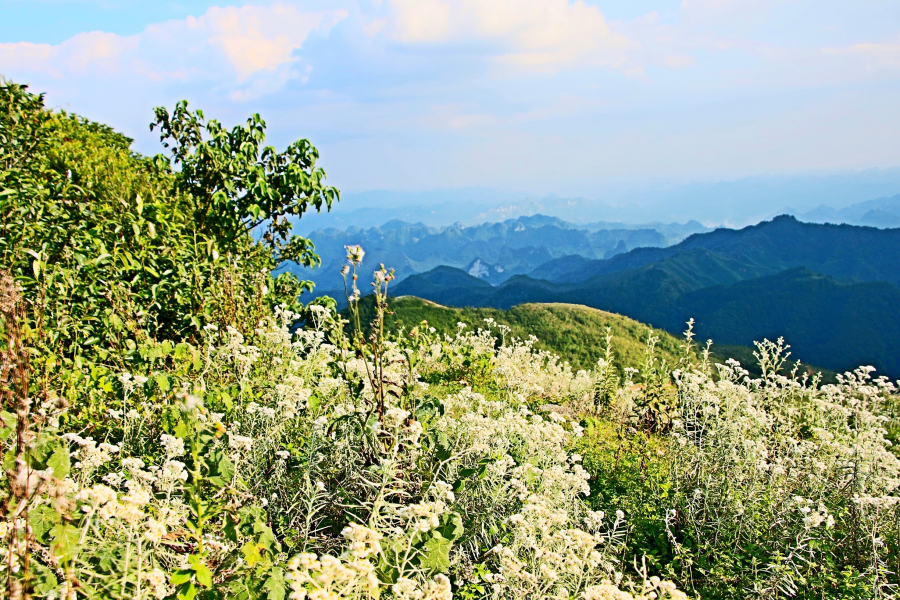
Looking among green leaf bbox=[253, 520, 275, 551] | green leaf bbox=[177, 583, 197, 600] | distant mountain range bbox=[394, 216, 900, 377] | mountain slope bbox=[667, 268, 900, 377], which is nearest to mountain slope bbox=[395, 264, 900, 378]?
mountain slope bbox=[667, 268, 900, 377]

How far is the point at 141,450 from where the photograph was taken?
3.83 meters

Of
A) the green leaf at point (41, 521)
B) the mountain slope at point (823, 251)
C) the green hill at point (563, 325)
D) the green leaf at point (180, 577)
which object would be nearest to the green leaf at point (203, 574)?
the green leaf at point (180, 577)

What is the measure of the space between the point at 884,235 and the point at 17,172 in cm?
22737

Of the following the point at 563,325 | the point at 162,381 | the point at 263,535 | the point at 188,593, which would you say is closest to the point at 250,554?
the point at 263,535

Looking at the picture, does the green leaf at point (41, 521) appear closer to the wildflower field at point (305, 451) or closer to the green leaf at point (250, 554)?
the wildflower field at point (305, 451)

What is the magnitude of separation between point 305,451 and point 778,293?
438ft

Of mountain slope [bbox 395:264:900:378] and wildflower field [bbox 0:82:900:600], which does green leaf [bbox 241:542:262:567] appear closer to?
wildflower field [bbox 0:82:900:600]

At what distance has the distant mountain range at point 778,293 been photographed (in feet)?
335

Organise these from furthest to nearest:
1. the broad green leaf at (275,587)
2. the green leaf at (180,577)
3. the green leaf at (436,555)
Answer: the green leaf at (436,555), the broad green leaf at (275,587), the green leaf at (180,577)

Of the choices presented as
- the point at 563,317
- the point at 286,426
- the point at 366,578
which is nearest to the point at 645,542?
the point at 366,578

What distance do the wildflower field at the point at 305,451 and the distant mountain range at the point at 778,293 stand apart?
70.3 meters

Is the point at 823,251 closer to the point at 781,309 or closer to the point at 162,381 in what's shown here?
the point at 781,309

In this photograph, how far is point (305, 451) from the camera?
3809 millimetres

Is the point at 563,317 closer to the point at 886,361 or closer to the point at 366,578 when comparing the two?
the point at 366,578
